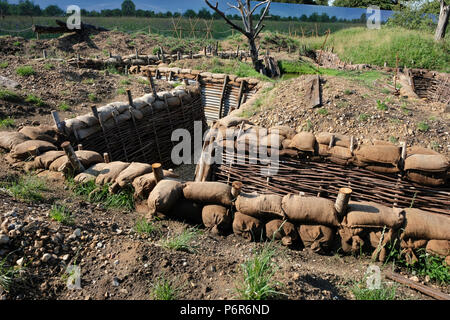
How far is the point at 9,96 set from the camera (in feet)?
21.1

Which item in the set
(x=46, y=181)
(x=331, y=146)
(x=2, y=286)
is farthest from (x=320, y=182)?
(x=46, y=181)

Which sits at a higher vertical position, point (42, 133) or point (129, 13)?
point (129, 13)

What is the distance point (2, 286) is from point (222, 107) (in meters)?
8.49

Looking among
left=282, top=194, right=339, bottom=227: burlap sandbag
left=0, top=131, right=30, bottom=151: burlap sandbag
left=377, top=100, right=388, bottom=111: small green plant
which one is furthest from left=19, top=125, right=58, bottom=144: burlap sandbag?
left=377, top=100, right=388, bottom=111: small green plant

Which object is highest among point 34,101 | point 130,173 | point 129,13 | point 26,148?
point 129,13

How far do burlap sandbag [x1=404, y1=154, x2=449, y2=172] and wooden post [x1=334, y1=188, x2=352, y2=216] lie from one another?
3.13 ft

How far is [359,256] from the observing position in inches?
121

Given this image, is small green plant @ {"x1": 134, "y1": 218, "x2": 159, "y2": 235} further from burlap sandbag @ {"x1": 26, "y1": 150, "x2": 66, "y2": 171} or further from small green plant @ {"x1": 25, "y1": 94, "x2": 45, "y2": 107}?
small green plant @ {"x1": 25, "y1": 94, "x2": 45, "y2": 107}

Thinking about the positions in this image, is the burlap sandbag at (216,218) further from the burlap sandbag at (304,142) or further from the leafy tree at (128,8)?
the leafy tree at (128,8)

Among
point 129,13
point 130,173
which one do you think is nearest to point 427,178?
point 130,173

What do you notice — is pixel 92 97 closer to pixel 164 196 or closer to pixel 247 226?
pixel 164 196

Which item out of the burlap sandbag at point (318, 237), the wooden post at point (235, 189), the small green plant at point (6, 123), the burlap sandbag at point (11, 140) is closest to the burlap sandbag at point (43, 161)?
the burlap sandbag at point (11, 140)

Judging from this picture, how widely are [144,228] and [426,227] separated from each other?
2979mm
